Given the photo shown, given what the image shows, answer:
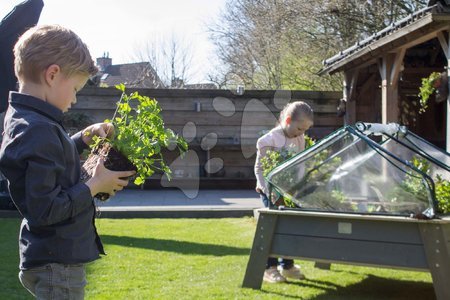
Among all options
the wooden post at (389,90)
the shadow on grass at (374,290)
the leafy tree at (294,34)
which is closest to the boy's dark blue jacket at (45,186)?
the shadow on grass at (374,290)

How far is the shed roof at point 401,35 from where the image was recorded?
23.5 ft

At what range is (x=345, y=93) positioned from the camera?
12719 mm

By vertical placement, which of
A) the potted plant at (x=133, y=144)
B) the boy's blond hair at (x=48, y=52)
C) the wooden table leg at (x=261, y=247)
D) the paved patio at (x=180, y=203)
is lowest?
the paved patio at (x=180, y=203)

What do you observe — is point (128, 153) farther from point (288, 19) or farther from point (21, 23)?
point (288, 19)

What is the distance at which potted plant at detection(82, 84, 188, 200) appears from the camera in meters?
2.29

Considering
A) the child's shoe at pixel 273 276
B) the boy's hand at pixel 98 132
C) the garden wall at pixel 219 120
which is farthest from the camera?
the garden wall at pixel 219 120

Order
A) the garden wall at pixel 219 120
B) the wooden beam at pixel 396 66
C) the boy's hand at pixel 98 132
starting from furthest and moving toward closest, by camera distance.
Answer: the garden wall at pixel 219 120 → the wooden beam at pixel 396 66 → the boy's hand at pixel 98 132

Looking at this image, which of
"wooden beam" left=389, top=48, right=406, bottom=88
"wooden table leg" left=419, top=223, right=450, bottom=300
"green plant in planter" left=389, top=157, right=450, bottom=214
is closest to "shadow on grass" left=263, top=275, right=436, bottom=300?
"wooden table leg" left=419, top=223, right=450, bottom=300

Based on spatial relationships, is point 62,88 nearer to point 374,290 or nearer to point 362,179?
point 362,179

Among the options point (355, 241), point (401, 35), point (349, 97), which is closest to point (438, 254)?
point (355, 241)

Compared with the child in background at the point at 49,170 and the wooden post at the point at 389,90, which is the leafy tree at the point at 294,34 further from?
the child in background at the point at 49,170

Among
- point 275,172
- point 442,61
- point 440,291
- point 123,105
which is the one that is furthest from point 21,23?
point 442,61

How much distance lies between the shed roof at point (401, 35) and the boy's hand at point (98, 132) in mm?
5560

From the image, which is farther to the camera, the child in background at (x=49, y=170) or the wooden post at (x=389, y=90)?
the wooden post at (x=389, y=90)
